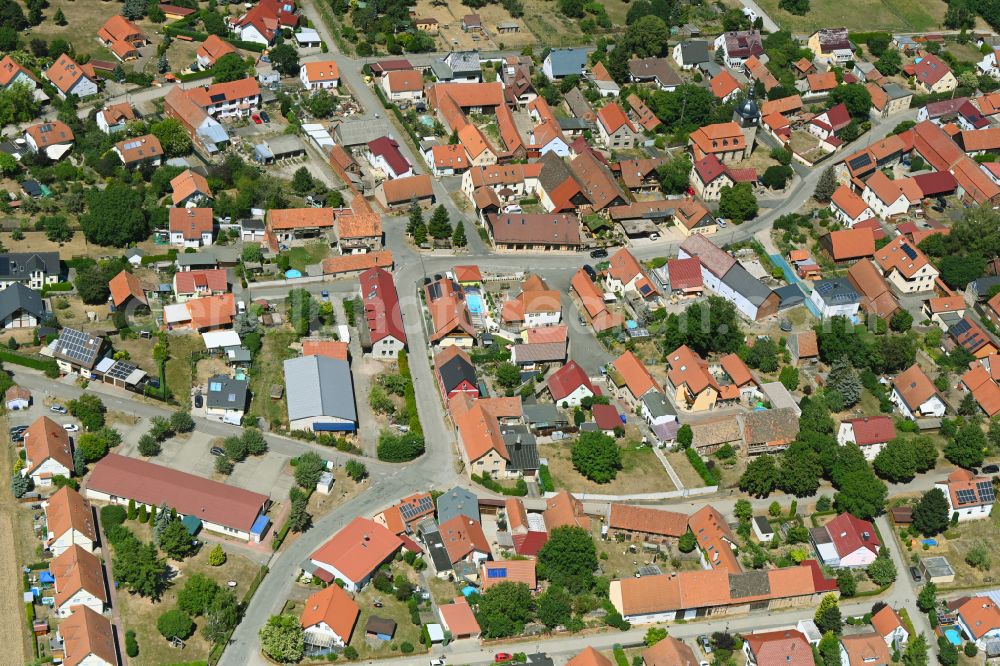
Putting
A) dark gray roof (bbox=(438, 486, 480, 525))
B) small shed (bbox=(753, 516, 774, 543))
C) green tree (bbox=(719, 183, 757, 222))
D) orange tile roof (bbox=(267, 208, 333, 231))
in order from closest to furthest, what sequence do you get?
1. dark gray roof (bbox=(438, 486, 480, 525))
2. small shed (bbox=(753, 516, 774, 543))
3. orange tile roof (bbox=(267, 208, 333, 231))
4. green tree (bbox=(719, 183, 757, 222))

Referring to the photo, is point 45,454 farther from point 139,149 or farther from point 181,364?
point 139,149

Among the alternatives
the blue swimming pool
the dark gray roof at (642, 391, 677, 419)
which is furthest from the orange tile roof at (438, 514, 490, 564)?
the blue swimming pool

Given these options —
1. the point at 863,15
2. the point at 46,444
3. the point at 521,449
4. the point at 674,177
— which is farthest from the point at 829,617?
the point at 863,15

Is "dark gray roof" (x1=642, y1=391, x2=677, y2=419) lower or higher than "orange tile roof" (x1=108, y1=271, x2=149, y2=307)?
lower

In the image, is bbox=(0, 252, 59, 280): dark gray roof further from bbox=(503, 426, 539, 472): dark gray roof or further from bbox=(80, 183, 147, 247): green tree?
bbox=(503, 426, 539, 472): dark gray roof

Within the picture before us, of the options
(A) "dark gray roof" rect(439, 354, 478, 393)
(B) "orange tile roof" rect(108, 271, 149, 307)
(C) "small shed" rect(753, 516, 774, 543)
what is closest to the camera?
(C) "small shed" rect(753, 516, 774, 543)

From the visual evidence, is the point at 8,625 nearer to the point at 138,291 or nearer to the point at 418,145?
the point at 138,291

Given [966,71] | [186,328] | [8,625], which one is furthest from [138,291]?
[966,71]
